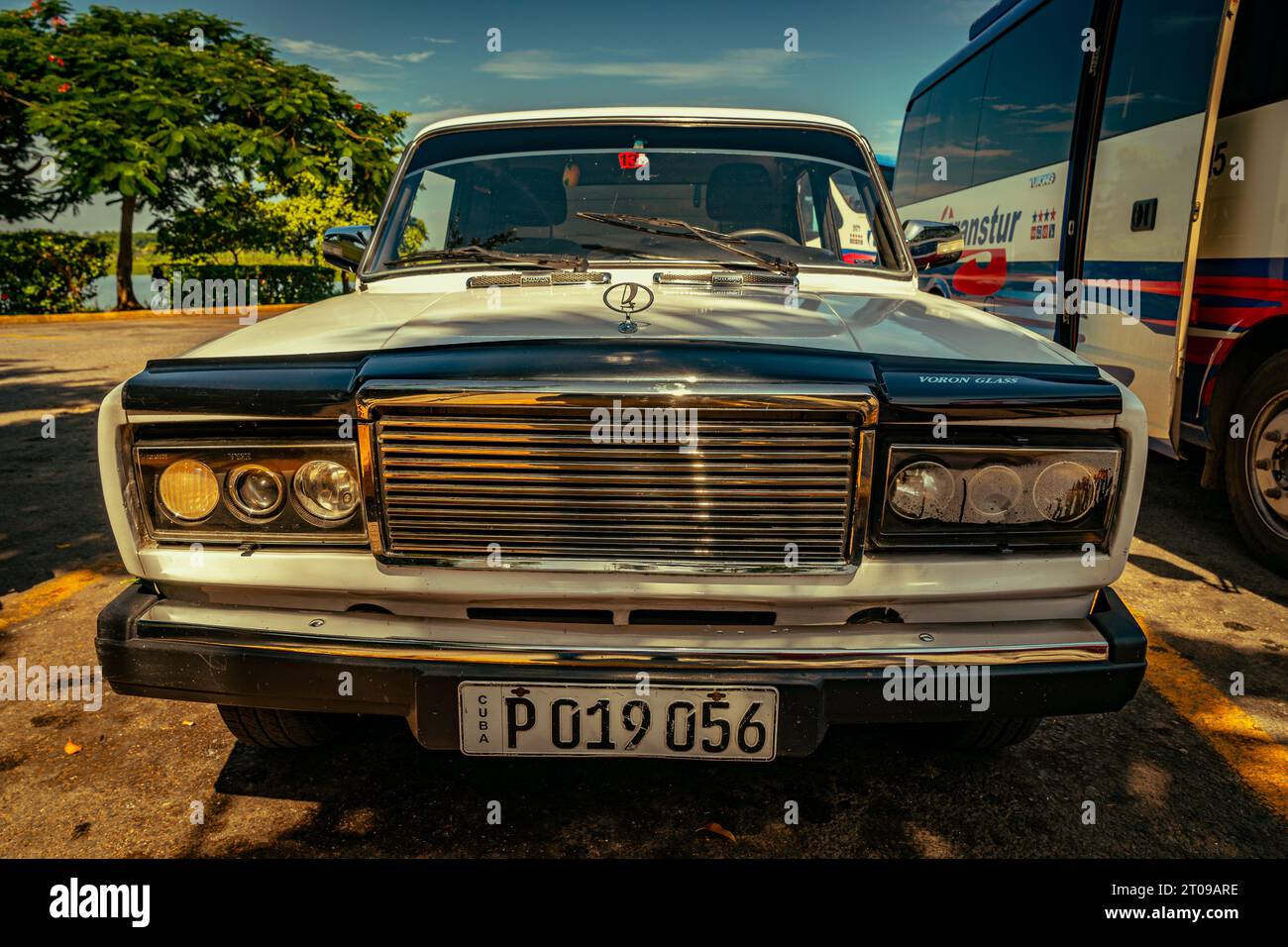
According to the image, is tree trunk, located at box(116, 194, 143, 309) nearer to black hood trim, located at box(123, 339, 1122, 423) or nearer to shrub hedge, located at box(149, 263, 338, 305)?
shrub hedge, located at box(149, 263, 338, 305)

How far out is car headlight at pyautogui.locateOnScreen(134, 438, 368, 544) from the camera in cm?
193

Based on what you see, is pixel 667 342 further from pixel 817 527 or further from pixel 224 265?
pixel 224 265

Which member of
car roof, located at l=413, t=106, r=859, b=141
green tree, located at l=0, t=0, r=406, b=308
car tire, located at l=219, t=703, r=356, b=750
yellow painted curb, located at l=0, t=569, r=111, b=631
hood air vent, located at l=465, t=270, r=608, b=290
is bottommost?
yellow painted curb, located at l=0, t=569, r=111, b=631

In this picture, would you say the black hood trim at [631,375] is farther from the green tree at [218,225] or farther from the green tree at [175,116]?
the green tree at [218,225]

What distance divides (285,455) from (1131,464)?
1.83m

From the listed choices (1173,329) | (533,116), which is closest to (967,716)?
(533,116)

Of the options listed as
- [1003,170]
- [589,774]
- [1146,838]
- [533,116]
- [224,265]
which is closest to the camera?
[1146,838]

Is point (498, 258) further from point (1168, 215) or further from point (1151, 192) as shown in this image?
point (1151, 192)

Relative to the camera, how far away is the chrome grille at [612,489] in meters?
1.83

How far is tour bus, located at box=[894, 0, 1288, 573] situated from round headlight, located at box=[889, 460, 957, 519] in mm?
3097

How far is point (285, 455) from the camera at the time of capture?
1.93 meters

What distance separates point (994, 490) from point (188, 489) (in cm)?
177

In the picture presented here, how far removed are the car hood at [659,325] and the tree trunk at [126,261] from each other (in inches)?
845

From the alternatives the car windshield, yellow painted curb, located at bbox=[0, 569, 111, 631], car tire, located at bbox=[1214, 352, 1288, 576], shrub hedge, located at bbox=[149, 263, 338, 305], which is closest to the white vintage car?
the car windshield
